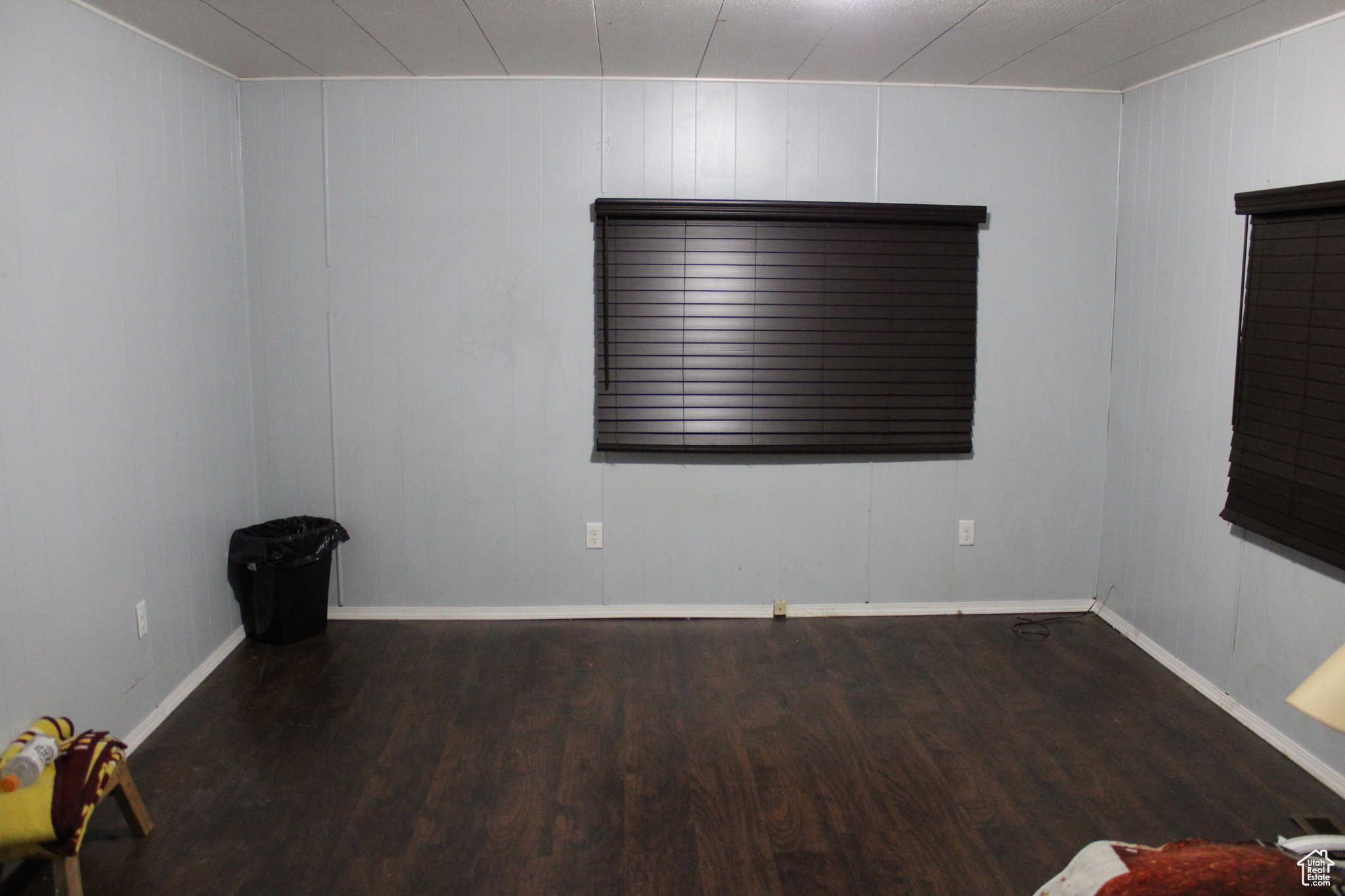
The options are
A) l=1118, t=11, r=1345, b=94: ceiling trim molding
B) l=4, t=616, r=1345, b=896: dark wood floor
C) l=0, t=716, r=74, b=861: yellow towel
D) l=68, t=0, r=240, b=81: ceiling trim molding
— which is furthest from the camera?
l=1118, t=11, r=1345, b=94: ceiling trim molding

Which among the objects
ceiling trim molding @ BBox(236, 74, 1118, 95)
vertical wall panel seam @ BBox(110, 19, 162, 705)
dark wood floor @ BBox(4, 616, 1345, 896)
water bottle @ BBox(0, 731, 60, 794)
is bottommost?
dark wood floor @ BBox(4, 616, 1345, 896)

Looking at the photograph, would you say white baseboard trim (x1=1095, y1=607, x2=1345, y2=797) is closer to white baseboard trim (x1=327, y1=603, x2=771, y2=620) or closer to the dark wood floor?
the dark wood floor

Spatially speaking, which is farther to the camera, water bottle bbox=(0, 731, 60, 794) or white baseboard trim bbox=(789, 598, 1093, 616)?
white baseboard trim bbox=(789, 598, 1093, 616)

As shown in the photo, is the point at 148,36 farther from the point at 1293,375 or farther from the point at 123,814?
the point at 1293,375

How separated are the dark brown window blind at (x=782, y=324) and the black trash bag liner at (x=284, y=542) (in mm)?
1150

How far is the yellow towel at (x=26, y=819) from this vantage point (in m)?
1.97

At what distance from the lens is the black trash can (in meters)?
3.45

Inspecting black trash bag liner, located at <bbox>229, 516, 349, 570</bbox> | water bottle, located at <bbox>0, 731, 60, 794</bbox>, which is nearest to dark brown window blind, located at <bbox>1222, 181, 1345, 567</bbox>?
black trash bag liner, located at <bbox>229, 516, 349, 570</bbox>

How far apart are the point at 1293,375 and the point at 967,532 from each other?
143 cm

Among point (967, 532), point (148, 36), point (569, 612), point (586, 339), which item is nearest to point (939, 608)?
point (967, 532)

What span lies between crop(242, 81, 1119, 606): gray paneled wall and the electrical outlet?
0.10ft

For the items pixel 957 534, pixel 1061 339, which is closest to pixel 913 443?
pixel 957 534

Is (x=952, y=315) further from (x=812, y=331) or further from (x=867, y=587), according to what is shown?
(x=867, y=587)

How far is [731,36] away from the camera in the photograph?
2979 mm
